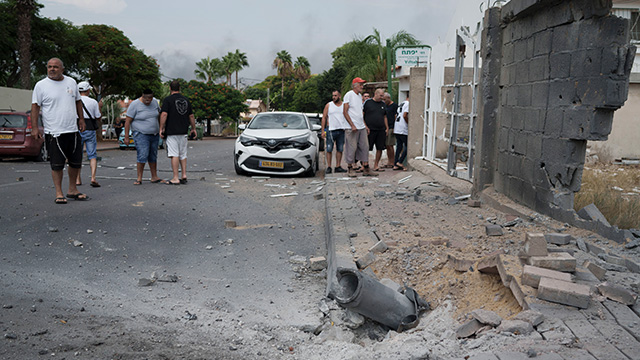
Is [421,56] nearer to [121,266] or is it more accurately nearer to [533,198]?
[533,198]

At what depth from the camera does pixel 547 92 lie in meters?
5.88

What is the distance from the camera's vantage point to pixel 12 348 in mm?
3016

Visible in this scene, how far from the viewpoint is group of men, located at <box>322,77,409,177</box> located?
11.3 m

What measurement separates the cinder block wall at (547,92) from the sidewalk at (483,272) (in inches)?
16.9

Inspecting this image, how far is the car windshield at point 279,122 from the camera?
12.8 m

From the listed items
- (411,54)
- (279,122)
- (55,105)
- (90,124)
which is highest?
(411,54)

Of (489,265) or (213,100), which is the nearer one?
(489,265)

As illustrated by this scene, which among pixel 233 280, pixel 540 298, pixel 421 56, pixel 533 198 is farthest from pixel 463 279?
pixel 421 56

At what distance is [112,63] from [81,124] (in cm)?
2810

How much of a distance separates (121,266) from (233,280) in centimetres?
106

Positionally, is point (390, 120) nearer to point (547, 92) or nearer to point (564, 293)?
point (547, 92)

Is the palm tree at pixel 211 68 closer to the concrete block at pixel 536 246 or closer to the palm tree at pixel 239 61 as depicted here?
the palm tree at pixel 239 61

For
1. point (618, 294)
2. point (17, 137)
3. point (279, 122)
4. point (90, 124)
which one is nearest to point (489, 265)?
point (618, 294)

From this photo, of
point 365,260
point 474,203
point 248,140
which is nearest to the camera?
point 365,260
